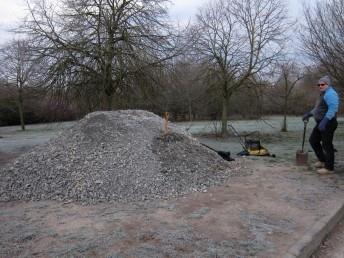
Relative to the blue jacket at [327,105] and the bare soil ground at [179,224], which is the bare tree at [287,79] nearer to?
the blue jacket at [327,105]

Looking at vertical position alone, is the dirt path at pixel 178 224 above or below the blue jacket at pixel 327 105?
below

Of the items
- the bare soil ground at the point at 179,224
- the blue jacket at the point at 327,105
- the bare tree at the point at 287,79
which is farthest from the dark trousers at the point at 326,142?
the bare tree at the point at 287,79

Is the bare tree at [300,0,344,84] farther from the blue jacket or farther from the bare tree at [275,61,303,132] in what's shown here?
the bare tree at [275,61,303,132]

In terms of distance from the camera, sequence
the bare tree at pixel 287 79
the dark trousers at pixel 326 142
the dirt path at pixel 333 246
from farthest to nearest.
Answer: the bare tree at pixel 287 79, the dark trousers at pixel 326 142, the dirt path at pixel 333 246

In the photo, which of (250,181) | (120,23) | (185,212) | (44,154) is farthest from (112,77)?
(185,212)

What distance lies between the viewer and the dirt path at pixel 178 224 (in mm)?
3963

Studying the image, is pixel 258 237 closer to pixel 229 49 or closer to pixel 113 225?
pixel 113 225

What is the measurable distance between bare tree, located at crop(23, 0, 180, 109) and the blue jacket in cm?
611

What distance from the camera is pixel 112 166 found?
6.62 meters

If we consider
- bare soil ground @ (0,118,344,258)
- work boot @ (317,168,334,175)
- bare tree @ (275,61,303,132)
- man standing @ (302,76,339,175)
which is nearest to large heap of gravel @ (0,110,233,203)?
bare soil ground @ (0,118,344,258)

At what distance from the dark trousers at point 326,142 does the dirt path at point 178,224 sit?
103 cm

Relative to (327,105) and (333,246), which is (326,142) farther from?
(333,246)

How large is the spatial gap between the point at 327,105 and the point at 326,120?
12.6 inches

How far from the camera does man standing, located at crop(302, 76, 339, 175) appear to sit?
7359 mm
